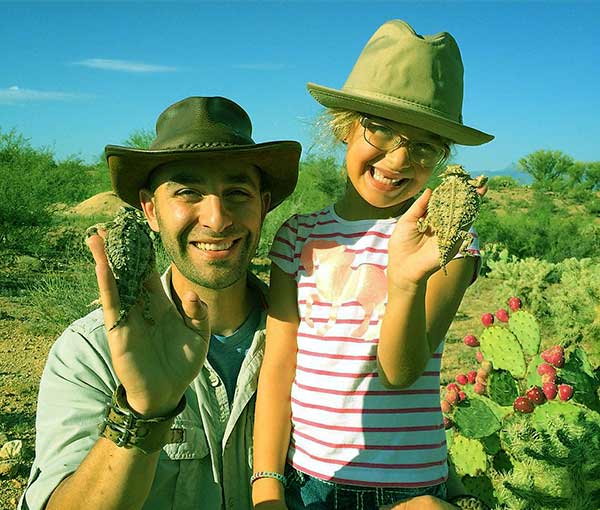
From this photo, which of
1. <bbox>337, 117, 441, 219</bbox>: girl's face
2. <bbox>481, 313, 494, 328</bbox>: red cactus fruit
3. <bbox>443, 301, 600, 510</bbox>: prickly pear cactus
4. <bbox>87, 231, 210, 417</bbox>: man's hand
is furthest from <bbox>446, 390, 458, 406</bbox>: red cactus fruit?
<bbox>87, 231, 210, 417</bbox>: man's hand

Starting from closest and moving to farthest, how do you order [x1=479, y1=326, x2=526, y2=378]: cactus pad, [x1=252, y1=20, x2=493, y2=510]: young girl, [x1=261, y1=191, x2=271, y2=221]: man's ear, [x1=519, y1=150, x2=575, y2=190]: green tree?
[x1=252, y1=20, x2=493, y2=510]: young girl
[x1=261, y1=191, x2=271, y2=221]: man's ear
[x1=479, y1=326, x2=526, y2=378]: cactus pad
[x1=519, y1=150, x2=575, y2=190]: green tree

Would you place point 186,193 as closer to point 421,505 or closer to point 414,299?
point 414,299

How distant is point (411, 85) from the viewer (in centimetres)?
289

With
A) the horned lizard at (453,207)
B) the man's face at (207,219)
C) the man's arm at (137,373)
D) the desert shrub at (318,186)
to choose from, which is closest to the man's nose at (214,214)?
the man's face at (207,219)

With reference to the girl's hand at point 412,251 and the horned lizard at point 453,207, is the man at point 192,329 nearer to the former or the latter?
the girl's hand at point 412,251

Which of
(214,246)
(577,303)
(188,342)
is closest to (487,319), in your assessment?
(577,303)

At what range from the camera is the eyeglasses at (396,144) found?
280cm

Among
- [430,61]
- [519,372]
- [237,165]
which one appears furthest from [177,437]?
[519,372]

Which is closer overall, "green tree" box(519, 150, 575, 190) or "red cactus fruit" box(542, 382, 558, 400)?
"red cactus fruit" box(542, 382, 558, 400)

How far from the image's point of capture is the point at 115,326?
7.09 ft

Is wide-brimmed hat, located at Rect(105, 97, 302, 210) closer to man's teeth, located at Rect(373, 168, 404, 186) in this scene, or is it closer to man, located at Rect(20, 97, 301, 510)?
man, located at Rect(20, 97, 301, 510)

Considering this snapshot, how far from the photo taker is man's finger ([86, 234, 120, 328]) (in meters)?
2.11

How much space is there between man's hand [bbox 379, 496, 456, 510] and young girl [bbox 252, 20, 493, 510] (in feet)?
0.18

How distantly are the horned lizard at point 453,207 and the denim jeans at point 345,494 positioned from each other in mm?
1017
